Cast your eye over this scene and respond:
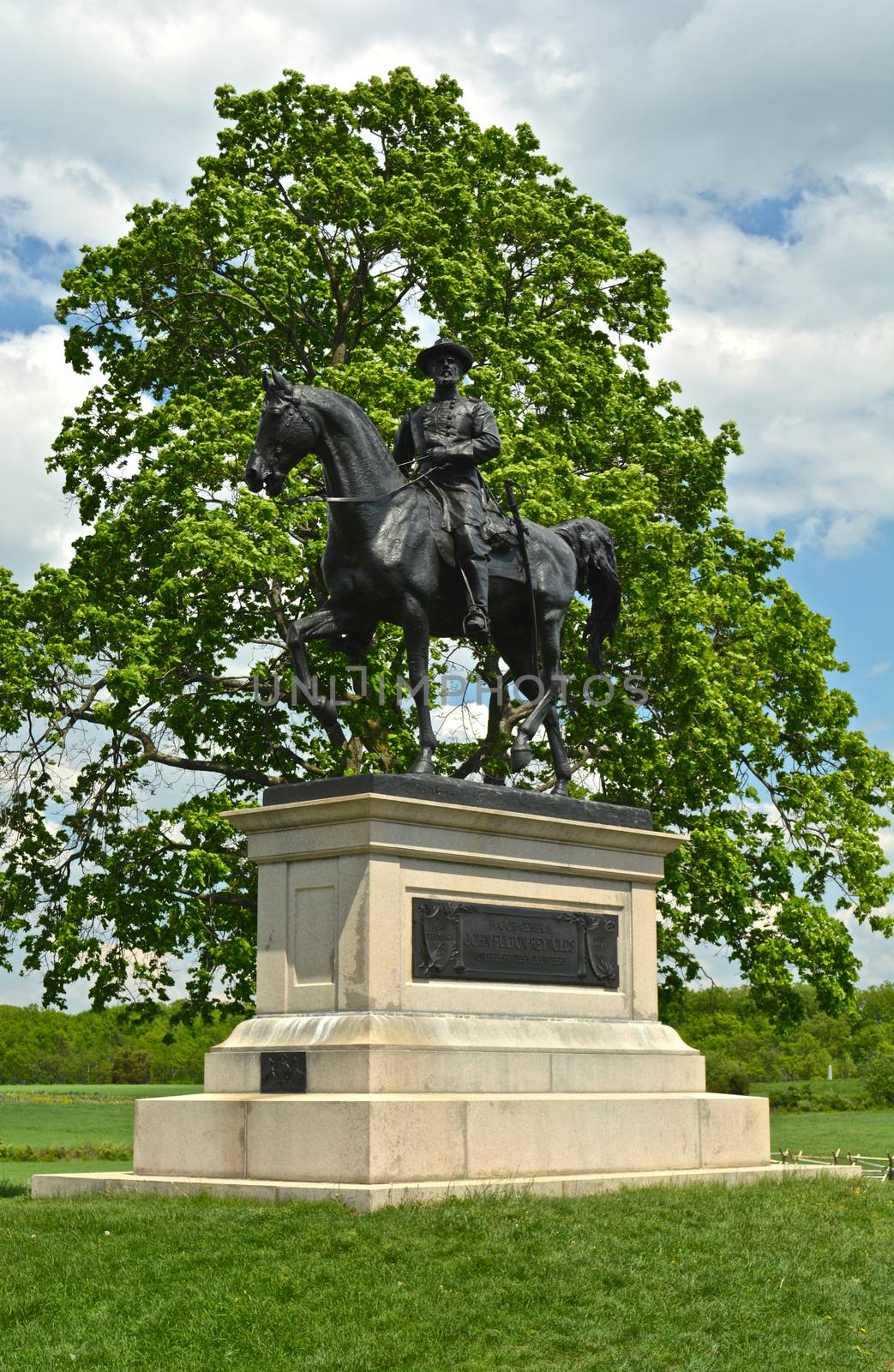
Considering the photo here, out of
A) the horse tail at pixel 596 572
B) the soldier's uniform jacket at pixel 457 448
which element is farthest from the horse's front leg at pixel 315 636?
the horse tail at pixel 596 572

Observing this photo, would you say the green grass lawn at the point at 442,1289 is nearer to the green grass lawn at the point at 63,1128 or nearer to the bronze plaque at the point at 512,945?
the bronze plaque at the point at 512,945

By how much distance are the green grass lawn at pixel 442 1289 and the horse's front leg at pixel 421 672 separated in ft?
Answer: 12.7

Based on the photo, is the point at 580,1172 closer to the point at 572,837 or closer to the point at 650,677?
the point at 572,837

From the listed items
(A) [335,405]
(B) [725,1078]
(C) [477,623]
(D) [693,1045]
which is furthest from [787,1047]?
(A) [335,405]

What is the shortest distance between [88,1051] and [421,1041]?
2527 inches

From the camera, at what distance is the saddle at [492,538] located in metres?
14.1

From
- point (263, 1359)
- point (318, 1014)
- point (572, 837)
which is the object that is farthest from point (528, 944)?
point (263, 1359)

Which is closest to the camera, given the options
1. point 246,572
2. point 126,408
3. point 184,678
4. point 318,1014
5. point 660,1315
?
point 660,1315

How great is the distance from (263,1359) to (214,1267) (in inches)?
52.4

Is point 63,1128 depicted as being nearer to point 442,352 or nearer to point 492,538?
point 492,538

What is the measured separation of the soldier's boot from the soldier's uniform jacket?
318 millimetres

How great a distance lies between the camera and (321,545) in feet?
75.5

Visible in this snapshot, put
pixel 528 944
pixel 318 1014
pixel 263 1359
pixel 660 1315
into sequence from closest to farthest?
pixel 263 1359 < pixel 660 1315 < pixel 318 1014 < pixel 528 944

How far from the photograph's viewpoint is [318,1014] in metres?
12.7
